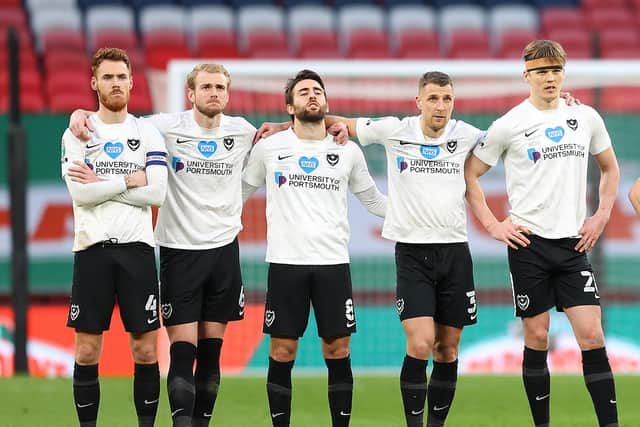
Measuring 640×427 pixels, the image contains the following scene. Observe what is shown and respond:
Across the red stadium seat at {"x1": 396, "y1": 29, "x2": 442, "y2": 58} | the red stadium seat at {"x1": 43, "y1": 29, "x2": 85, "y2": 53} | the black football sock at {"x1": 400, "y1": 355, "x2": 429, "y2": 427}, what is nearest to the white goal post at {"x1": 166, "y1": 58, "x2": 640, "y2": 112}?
the black football sock at {"x1": 400, "y1": 355, "x2": 429, "y2": 427}

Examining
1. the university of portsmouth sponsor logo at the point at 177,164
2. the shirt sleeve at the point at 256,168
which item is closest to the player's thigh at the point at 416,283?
the shirt sleeve at the point at 256,168

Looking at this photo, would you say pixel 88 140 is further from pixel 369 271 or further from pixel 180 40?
pixel 180 40

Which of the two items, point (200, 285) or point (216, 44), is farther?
point (216, 44)

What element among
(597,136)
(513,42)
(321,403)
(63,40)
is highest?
(513,42)

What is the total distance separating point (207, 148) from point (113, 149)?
1.71 ft

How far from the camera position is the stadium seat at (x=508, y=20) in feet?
48.7

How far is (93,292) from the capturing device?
19.4 ft

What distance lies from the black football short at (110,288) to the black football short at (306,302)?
2.11 feet

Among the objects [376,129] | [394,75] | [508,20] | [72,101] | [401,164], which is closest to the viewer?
[401,164]

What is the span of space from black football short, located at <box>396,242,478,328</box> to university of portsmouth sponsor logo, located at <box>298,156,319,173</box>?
673mm

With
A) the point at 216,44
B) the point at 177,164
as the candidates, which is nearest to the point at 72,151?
the point at 177,164

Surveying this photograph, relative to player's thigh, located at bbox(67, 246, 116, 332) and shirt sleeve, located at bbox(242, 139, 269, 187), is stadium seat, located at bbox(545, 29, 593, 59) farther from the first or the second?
player's thigh, located at bbox(67, 246, 116, 332)

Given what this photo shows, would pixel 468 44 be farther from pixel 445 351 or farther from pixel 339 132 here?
pixel 445 351

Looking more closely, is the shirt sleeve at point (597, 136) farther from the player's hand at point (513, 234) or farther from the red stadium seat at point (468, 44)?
the red stadium seat at point (468, 44)
